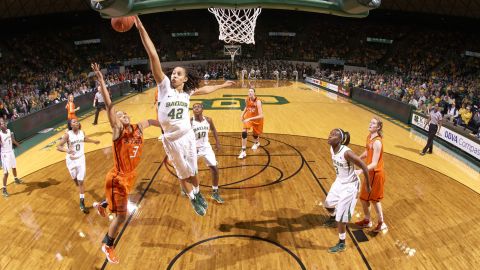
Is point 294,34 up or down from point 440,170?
up

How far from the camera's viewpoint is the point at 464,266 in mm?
4824

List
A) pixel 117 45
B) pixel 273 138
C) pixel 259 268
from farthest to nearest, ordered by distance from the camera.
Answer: pixel 117 45, pixel 273 138, pixel 259 268

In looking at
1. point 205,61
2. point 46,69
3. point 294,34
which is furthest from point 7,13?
point 294,34

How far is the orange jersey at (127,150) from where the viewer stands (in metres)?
4.32

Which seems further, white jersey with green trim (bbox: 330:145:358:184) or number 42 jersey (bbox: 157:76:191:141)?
white jersey with green trim (bbox: 330:145:358:184)

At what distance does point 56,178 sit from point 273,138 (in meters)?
6.61

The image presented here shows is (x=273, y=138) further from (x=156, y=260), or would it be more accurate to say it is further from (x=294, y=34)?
(x=294, y=34)

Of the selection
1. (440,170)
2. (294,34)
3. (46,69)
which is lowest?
(440,170)

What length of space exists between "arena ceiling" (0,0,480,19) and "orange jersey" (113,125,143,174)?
24745 mm

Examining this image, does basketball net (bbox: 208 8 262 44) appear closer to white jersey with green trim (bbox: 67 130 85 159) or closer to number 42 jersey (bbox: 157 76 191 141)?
white jersey with green trim (bbox: 67 130 85 159)

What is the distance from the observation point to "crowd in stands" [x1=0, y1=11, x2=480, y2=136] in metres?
19.3

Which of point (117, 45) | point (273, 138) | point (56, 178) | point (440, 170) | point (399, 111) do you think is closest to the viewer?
point (56, 178)

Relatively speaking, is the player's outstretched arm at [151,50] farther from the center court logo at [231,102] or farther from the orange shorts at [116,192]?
the center court logo at [231,102]

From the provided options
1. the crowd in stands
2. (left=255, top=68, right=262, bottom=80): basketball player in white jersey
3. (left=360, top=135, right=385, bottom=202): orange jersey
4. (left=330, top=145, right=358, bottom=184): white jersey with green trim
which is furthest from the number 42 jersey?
(left=255, top=68, right=262, bottom=80): basketball player in white jersey
